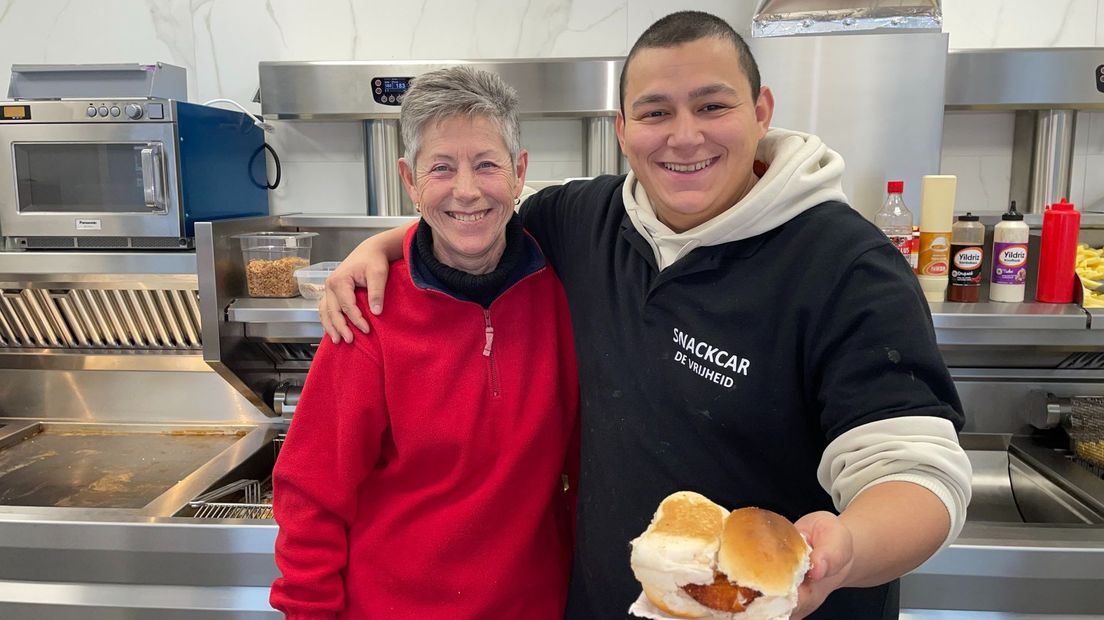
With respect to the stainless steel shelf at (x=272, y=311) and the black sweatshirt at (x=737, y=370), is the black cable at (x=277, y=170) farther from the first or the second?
the black sweatshirt at (x=737, y=370)

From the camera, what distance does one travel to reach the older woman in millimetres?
1215

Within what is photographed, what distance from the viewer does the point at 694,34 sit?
1016mm

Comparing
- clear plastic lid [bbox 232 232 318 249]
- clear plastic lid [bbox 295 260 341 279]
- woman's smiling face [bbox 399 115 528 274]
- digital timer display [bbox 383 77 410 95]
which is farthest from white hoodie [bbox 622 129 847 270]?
digital timer display [bbox 383 77 410 95]

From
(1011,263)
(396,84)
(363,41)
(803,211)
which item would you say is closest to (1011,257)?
(1011,263)

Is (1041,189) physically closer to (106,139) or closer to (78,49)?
(106,139)

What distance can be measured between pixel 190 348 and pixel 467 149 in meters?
1.65

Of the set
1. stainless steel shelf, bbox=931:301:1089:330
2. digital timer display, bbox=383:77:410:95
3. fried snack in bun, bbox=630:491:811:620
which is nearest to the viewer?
fried snack in bun, bbox=630:491:811:620

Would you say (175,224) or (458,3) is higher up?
(458,3)

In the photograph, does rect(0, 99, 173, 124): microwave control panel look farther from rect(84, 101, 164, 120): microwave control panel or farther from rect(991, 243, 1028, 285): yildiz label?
rect(991, 243, 1028, 285): yildiz label

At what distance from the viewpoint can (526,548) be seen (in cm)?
128

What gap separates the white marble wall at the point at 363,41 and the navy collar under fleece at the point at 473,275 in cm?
133

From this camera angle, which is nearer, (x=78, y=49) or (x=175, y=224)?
(x=175, y=224)

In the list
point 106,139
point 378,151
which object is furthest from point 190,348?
point 378,151

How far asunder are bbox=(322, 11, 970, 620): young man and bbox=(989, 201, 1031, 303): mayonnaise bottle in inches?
43.4
